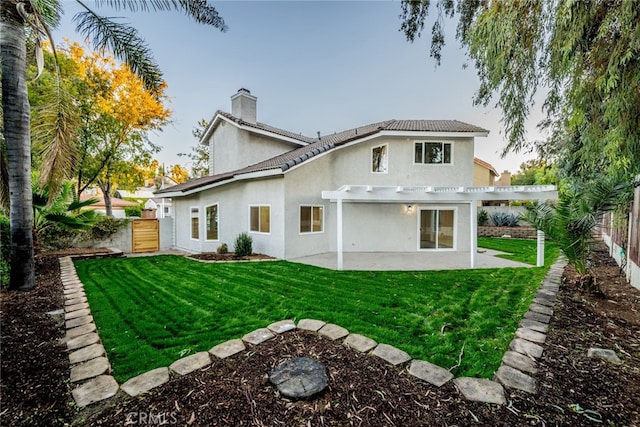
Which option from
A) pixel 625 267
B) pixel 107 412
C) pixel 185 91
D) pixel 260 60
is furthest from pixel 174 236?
pixel 625 267

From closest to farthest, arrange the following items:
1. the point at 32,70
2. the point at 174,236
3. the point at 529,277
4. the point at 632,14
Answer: the point at 632,14
the point at 529,277
the point at 32,70
the point at 174,236

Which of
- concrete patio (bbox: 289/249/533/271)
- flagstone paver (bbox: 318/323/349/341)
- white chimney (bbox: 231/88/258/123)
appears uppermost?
white chimney (bbox: 231/88/258/123)

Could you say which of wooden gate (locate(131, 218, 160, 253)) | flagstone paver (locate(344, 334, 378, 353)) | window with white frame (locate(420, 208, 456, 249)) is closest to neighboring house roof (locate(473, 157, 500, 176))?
window with white frame (locate(420, 208, 456, 249))

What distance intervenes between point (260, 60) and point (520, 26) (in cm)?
1171

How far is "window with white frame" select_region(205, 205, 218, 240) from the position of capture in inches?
546

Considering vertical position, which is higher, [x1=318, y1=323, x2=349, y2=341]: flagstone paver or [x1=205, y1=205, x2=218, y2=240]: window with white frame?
[x1=205, y1=205, x2=218, y2=240]: window with white frame

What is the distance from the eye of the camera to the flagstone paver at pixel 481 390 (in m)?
2.69

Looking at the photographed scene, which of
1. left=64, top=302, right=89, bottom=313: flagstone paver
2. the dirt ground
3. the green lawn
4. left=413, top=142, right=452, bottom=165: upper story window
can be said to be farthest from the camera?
left=413, top=142, right=452, bottom=165: upper story window

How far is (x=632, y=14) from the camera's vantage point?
11.6ft

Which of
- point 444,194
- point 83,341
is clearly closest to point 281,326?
point 83,341

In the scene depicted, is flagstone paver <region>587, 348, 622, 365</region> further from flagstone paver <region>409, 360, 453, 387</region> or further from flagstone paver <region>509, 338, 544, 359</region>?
flagstone paver <region>409, 360, 453, 387</region>

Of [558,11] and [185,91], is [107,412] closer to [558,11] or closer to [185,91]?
[558,11]

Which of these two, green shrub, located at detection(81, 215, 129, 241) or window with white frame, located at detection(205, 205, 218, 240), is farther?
window with white frame, located at detection(205, 205, 218, 240)

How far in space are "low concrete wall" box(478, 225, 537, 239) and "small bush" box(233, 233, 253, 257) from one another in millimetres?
15938
